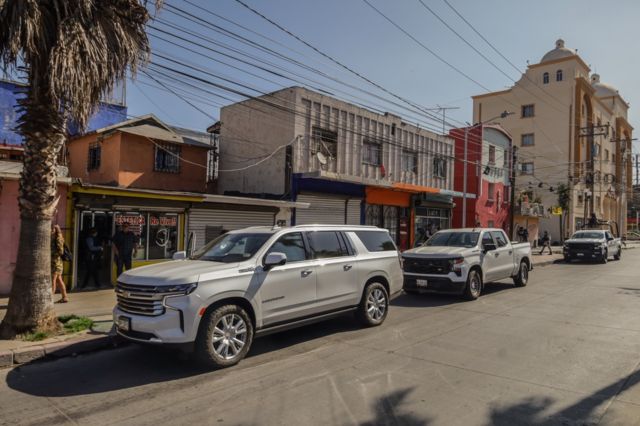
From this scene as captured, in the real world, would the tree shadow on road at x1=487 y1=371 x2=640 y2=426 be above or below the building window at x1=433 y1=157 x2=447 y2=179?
below

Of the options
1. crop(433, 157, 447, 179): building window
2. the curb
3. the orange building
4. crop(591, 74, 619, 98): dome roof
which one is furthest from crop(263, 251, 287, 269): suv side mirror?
crop(591, 74, 619, 98): dome roof


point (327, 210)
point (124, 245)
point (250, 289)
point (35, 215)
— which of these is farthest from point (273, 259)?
point (327, 210)

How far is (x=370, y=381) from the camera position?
536cm

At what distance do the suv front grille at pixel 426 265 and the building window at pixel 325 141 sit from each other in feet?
28.2

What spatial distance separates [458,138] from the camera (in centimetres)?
2931

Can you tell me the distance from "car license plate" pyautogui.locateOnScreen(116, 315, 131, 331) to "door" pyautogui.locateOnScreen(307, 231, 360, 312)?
282 centimetres

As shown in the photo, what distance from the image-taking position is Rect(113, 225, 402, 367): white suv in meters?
5.69

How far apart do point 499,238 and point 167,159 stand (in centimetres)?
1306

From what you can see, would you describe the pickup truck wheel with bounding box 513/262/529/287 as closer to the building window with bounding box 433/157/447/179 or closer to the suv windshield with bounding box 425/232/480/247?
the suv windshield with bounding box 425/232/480/247

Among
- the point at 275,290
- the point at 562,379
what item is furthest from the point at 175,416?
the point at 562,379

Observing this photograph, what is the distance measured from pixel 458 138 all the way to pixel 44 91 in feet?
85.6

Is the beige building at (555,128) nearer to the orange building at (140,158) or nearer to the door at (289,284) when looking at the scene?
the orange building at (140,158)

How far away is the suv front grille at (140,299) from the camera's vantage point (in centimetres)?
570

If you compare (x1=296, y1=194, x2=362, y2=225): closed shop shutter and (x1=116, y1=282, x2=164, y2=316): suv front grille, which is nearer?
(x1=116, y1=282, x2=164, y2=316): suv front grille
